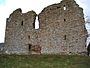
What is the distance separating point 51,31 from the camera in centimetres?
4475

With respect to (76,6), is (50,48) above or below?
below

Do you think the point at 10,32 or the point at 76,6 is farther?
the point at 10,32

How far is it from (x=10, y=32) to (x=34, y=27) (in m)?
3.60

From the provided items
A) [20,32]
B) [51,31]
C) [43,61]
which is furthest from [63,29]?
[43,61]

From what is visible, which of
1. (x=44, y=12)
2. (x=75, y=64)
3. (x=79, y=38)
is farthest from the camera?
(x=44, y=12)

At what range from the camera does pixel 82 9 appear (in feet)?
143

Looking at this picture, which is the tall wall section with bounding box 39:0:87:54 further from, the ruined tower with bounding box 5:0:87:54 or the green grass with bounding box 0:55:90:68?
the green grass with bounding box 0:55:90:68

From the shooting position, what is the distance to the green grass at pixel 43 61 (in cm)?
2912

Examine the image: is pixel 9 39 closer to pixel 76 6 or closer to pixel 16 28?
pixel 16 28

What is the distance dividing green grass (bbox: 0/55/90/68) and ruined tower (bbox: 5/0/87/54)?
1064 cm

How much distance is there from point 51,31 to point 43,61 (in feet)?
46.3

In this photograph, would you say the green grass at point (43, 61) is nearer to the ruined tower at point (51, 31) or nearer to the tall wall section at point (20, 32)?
the ruined tower at point (51, 31)

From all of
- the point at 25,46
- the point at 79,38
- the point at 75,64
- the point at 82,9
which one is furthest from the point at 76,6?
the point at 75,64

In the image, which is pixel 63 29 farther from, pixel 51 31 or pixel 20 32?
pixel 20 32
